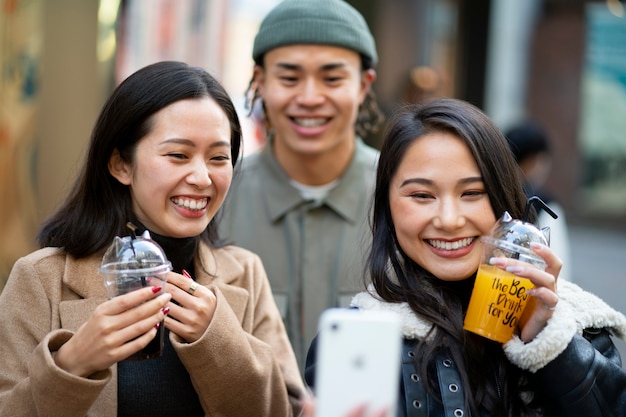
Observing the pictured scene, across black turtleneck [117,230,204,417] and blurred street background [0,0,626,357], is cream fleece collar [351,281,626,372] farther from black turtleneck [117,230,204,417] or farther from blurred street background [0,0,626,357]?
blurred street background [0,0,626,357]

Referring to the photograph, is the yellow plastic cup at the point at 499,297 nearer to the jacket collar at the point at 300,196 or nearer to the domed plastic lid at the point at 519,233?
the domed plastic lid at the point at 519,233

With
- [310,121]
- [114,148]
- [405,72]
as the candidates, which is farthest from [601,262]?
[114,148]

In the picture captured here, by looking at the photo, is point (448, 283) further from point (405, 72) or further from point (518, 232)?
point (405, 72)

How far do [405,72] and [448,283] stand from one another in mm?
8171

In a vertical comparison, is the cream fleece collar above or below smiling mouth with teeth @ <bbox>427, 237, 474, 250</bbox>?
below

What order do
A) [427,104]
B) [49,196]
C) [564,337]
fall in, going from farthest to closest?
[49,196], [427,104], [564,337]

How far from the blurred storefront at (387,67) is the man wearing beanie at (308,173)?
576mm

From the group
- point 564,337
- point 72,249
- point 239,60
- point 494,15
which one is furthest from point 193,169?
point 494,15

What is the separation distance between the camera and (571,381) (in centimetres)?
273

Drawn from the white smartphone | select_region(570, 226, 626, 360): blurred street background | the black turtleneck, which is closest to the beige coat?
the black turtleneck

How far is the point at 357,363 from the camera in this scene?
1.98 m

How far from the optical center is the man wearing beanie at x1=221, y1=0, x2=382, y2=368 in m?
4.30

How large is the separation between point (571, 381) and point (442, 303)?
44cm

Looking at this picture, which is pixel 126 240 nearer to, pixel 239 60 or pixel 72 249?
pixel 72 249
